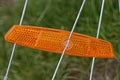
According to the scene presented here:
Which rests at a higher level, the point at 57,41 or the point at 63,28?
the point at 57,41

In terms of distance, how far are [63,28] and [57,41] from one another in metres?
0.55

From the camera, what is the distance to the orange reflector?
1.31m

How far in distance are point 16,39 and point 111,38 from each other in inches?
25.3

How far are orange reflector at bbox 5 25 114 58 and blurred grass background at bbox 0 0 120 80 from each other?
0.42m

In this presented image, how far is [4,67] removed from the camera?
6.01 feet

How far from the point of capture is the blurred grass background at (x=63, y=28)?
1784mm

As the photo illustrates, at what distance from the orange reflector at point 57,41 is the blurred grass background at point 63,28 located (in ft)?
1.39

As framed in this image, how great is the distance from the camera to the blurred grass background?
5.85ft

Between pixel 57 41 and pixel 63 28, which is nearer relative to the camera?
pixel 57 41

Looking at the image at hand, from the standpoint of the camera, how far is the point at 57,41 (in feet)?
4.36

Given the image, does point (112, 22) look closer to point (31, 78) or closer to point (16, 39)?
point (31, 78)

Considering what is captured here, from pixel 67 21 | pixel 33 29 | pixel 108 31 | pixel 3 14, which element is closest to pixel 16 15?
pixel 3 14

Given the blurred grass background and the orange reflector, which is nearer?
the orange reflector

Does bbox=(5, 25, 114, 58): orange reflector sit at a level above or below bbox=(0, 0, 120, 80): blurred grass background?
above
